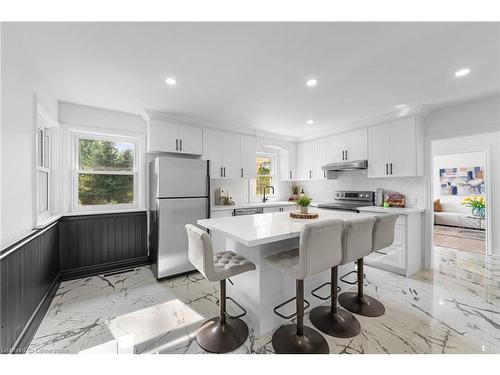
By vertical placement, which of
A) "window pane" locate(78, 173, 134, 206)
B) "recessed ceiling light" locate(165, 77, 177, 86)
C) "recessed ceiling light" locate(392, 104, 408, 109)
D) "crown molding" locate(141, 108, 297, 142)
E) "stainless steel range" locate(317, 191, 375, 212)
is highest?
"recessed ceiling light" locate(392, 104, 408, 109)

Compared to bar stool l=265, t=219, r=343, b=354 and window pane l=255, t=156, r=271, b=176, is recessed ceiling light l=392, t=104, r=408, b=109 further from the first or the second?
window pane l=255, t=156, r=271, b=176

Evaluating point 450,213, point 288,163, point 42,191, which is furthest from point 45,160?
point 450,213

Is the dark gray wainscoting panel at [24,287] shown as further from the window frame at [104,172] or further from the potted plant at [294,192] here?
the potted plant at [294,192]

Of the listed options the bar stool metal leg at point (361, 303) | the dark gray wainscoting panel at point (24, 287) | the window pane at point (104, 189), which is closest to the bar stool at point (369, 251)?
the bar stool metal leg at point (361, 303)

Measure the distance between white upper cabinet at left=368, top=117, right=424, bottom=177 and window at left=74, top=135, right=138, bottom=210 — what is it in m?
4.12

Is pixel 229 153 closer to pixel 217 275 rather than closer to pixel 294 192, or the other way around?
pixel 294 192

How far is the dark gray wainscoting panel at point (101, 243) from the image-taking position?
9.81 ft

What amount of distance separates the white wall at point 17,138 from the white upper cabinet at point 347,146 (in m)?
4.43

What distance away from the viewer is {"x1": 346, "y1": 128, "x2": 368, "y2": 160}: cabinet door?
386 centimetres

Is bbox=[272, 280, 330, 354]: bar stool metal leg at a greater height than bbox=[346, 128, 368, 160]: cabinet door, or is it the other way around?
bbox=[346, 128, 368, 160]: cabinet door

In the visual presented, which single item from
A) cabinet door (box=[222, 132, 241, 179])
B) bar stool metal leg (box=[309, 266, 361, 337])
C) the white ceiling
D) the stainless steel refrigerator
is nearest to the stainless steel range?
the white ceiling

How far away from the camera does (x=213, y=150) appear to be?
12.7ft

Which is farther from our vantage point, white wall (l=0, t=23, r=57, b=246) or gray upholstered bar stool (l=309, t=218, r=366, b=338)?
gray upholstered bar stool (l=309, t=218, r=366, b=338)
